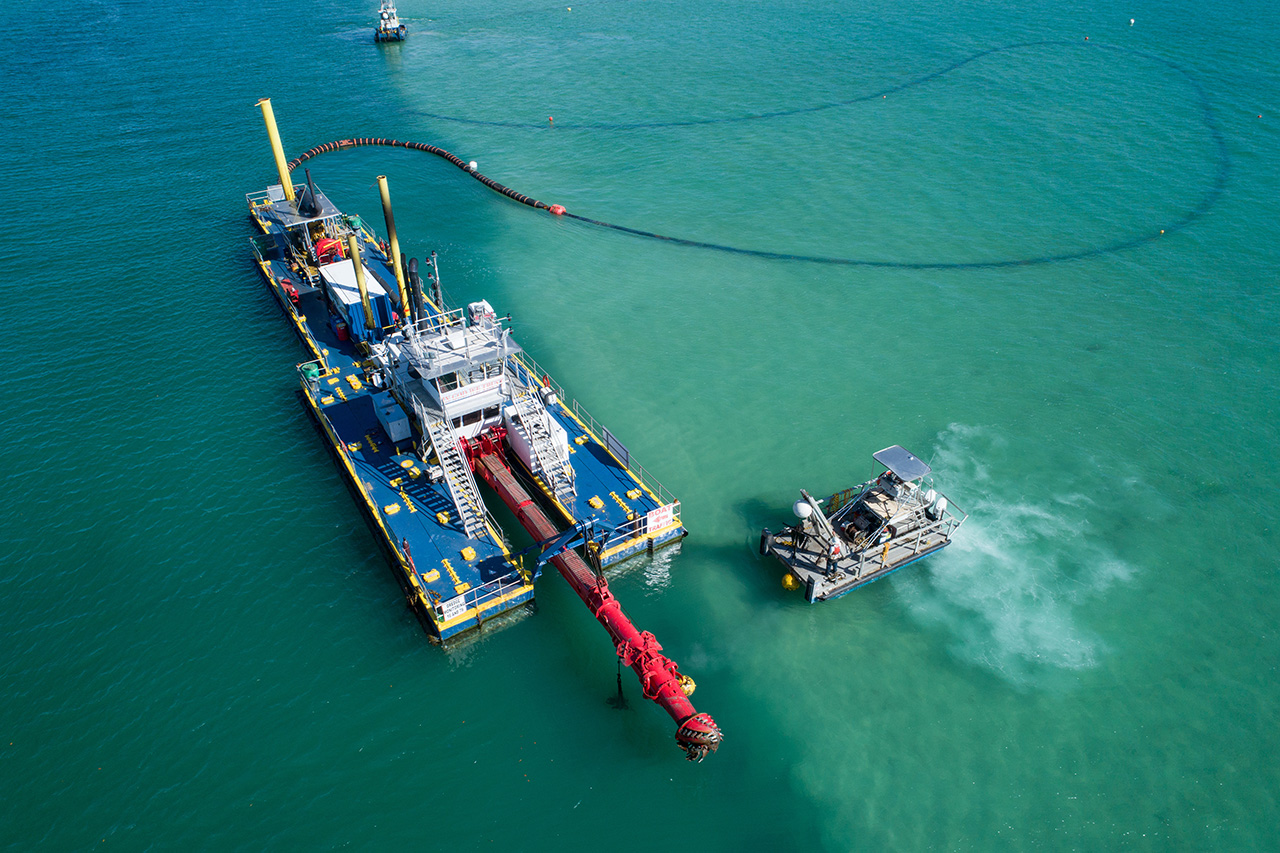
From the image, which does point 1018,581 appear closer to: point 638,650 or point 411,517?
point 638,650

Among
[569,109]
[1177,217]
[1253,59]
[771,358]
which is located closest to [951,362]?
[771,358]

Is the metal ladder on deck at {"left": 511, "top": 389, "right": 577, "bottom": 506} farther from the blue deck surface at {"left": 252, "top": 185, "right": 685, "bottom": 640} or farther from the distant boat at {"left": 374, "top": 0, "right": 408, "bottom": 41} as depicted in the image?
the distant boat at {"left": 374, "top": 0, "right": 408, "bottom": 41}

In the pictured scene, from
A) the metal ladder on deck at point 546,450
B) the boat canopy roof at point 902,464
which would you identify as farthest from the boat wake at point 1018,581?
the metal ladder on deck at point 546,450

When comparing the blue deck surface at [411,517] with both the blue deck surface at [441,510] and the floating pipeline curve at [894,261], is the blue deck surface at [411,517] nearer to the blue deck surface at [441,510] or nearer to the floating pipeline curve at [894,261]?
the blue deck surface at [441,510]

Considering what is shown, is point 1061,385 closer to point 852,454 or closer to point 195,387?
point 852,454

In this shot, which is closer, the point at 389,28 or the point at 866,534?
the point at 866,534

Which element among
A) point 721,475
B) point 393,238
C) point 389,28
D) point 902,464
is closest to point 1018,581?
point 902,464
